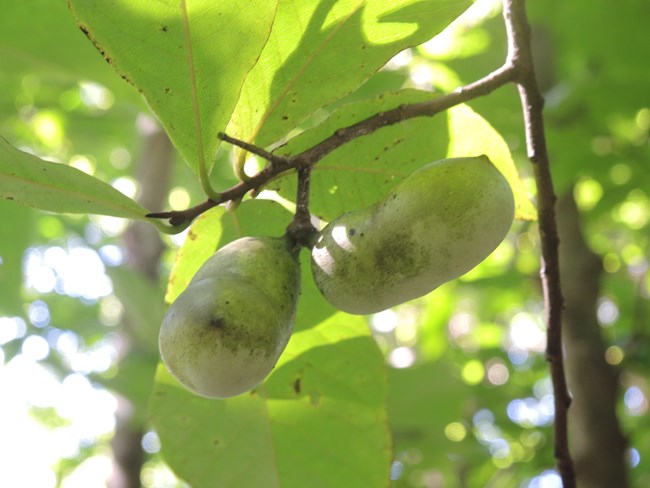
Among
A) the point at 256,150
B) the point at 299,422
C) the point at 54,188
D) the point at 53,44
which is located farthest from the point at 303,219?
the point at 53,44

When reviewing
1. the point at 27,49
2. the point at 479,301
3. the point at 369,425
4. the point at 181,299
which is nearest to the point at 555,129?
the point at 369,425

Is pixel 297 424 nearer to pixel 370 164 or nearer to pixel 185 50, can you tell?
pixel 370 164

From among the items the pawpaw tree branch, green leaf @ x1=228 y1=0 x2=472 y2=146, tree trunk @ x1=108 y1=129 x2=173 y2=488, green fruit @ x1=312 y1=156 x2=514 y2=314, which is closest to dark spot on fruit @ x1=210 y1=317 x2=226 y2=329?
green fruit @ x1=312 y1=156 x2=514 y2=314

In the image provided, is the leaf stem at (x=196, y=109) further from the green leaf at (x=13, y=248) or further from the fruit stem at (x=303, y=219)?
the green leaf at (x=13, y=248)

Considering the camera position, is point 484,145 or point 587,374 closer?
point 484,145

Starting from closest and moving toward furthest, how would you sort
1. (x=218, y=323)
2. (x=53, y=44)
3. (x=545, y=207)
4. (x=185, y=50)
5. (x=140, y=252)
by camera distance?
(x=218, y=323), (x=185, y=50), (x=545, y=207), (x=53, y=44), (x=140, y=252)

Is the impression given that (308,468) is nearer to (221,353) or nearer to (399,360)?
(221,353)

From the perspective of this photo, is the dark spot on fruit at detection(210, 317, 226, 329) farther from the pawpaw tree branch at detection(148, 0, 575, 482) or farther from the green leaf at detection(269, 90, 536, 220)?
the green leaf at detection(269, 90, 536, 220)
